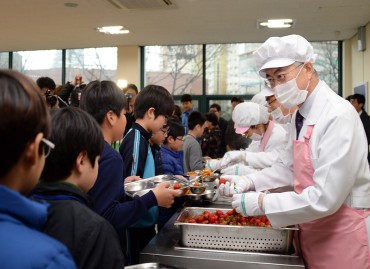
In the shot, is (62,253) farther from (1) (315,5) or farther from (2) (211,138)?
(1) (315,5)

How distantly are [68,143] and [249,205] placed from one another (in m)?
0.81

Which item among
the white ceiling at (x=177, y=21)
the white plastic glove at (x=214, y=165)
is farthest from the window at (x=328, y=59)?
the white plastic glove at (x=214, y=165)

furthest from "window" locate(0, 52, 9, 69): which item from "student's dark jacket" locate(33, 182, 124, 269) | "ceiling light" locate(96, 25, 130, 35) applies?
"student's dark jacket" locate(33, 182, 124, 269)

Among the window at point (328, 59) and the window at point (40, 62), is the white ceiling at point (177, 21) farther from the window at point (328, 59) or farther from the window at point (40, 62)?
the window at point (40, 62)

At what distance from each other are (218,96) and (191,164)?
485 cm

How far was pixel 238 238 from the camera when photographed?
154 centimetres

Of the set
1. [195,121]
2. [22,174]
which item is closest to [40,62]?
[195,121]

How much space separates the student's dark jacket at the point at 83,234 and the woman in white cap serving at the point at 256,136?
1824mm

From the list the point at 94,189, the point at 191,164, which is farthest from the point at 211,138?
the point at 94,189

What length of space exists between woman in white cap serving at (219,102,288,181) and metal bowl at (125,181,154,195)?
0.97m

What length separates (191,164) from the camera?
3.79 meters

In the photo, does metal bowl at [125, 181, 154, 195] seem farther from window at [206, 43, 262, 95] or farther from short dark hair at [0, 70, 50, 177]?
window at [206, 43, 262, 95]

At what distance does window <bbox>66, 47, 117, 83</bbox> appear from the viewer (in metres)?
8.77

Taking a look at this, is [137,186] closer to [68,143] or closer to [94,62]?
[68,143]
